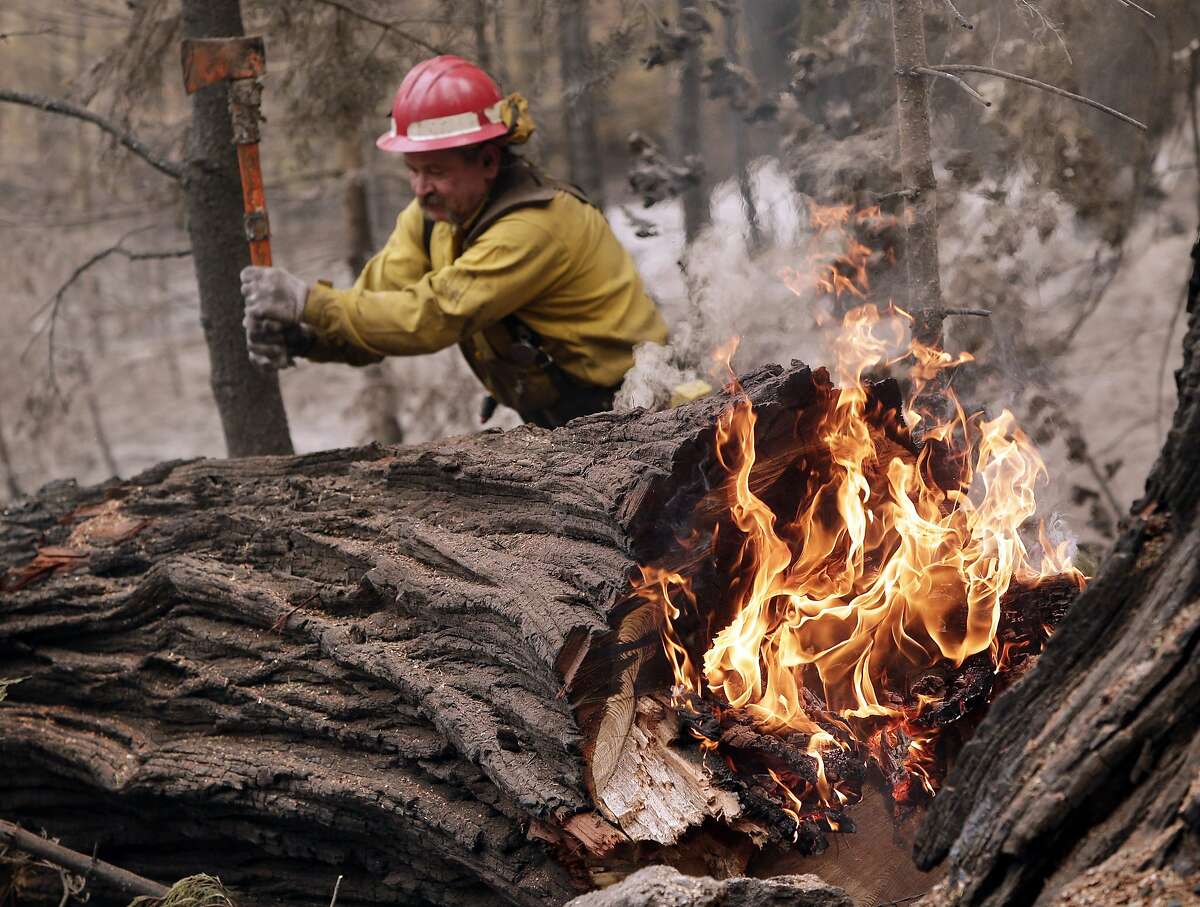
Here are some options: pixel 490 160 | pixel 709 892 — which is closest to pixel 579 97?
pixel 490 160

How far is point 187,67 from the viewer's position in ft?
17.5

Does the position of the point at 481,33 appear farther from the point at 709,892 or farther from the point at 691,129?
the point at 709,892

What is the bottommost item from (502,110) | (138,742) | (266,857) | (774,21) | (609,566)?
(266,857)

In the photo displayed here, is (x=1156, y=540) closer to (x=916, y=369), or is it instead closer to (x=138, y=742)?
(x=916, y=369)

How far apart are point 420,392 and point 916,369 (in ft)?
20.6

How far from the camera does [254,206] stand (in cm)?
537

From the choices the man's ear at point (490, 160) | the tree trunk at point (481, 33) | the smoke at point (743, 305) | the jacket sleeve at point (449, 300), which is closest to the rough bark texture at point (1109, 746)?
the smoke at point (743, 305)

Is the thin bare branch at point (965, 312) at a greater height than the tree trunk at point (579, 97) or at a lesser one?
lesser

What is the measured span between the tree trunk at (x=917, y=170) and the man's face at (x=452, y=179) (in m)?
1.91

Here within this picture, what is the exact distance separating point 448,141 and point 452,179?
19 centimetres

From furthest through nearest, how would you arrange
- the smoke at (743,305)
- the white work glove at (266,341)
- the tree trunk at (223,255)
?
the tree trunk at (223,255)
the smoke at (743,305)
the white work glove at (266,341)

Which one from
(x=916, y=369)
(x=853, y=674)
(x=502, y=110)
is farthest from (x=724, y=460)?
(x=502, y=110)

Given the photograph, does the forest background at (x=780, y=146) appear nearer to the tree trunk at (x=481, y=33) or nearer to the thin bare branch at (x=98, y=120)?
the tree trunk at (x=481, y=33)

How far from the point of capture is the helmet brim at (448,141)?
17.0 feet
